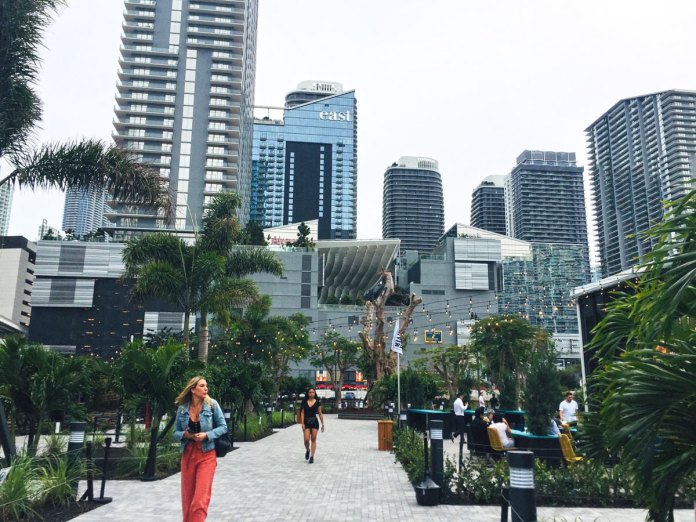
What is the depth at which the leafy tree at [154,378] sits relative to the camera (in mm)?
9969

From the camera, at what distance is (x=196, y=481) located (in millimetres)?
5406

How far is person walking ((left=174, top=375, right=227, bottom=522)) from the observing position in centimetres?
530

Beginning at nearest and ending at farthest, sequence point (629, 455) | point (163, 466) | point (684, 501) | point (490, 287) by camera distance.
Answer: point (629, 455)
point (684, 501)
point (163, 466)
point (490, 287)

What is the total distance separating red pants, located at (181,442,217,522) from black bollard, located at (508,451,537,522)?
3.03 metres

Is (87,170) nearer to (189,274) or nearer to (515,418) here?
(189,274)

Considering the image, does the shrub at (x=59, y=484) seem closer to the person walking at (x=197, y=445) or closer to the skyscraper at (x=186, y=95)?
the person walking at (x=197, y=445)

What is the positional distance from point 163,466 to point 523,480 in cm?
857

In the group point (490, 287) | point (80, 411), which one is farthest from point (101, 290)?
point (80, 411)

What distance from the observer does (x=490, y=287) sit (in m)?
93.2

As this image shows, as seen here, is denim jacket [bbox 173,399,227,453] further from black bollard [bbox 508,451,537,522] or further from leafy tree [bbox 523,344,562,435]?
leafy tree [bbox 523,344,562,435]

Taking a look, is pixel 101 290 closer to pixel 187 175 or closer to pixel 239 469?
pixel 187 175

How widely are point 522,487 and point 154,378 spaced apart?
7.82 metres

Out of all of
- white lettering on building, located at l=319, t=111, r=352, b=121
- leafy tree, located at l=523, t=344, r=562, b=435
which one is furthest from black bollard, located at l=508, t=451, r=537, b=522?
white lettering on building, located at l=319, t=111, r=352, b=121

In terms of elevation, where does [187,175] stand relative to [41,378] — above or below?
above
